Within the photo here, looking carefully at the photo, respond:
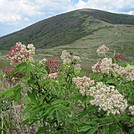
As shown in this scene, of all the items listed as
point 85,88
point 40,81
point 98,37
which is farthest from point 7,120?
point 98,37

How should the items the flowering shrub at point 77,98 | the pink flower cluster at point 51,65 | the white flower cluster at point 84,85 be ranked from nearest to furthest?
the flowering shrub at point 77,98, the white flower cluster at point 84,85, the pink flower cluster at point 51,65

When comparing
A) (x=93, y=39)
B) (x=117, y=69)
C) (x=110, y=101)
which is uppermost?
(x=93, y=39)

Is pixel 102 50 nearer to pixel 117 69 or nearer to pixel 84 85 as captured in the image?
pixel 117 69

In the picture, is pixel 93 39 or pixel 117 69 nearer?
pixel 117 69

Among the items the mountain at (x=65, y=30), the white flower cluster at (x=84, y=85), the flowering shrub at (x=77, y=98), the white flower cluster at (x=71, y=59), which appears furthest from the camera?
the mountain at (x=65, y=30)

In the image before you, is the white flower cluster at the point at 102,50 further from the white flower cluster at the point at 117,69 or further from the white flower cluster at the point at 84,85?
the white flower cluster at the point at 84,85

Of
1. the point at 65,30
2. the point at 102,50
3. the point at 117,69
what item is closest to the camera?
the point at 117,69

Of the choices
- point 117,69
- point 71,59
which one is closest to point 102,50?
point 71,59

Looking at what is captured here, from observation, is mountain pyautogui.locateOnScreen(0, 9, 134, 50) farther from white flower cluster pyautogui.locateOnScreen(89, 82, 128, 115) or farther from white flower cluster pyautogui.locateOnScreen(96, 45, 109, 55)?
white flower cluster pyautogui.locateOnScreen(89, 82, 128, 115)

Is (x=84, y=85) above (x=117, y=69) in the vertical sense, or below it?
below

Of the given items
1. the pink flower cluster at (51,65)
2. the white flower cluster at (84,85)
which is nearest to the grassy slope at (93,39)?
the pink flower cluster at (51,65)

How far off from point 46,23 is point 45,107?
447 ft

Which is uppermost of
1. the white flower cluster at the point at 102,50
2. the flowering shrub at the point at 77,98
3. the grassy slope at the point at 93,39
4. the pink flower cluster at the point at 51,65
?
the grassy slope at the point at 93,39

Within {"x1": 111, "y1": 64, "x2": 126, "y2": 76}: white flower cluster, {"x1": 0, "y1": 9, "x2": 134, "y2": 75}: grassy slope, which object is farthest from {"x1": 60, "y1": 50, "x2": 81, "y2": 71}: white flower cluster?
{"x1": 0, "y1": 9, "x2": 134, "y2": 75}: grassy slope
